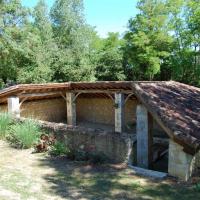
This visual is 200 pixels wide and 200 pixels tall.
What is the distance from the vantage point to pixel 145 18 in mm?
24250

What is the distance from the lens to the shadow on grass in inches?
247

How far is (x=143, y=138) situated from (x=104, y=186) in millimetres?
3248

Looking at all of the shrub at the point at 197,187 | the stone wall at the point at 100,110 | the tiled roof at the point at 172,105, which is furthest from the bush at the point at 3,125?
the stone wall at the point at 100,110

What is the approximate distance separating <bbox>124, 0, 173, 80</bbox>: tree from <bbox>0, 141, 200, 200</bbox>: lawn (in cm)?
1725

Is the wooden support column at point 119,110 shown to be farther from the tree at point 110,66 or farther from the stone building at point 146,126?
the tree at point 110,66

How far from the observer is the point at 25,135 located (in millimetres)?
9320

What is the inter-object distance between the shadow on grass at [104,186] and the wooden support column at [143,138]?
6.15 feet

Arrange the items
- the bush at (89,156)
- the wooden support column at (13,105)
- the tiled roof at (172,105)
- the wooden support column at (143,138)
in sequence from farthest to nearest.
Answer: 1. the wooden support column at (13,105)
2. the wooden support column at (143,138)
3. the bush at (89,156)
4. the tiled roof at (172,105)

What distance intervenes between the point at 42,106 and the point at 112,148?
9908mm

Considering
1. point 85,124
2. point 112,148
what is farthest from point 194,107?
point 85,124

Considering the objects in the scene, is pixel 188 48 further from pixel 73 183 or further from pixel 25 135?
pixel 73 183

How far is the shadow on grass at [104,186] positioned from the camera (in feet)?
20.6

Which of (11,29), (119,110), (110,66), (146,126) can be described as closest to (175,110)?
Result: (146,126)

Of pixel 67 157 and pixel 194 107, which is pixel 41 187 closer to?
pixel 67 157
